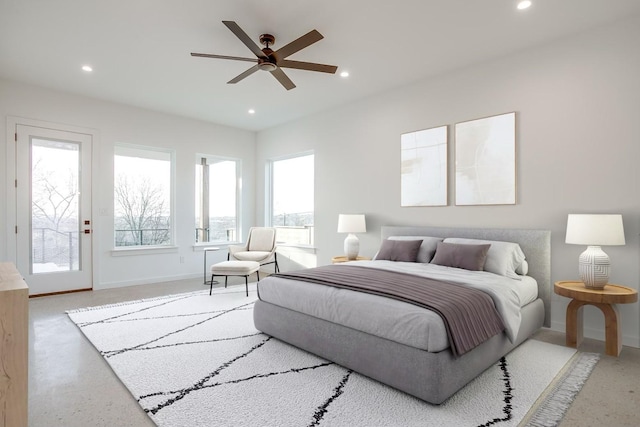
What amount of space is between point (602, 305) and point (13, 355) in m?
3.81

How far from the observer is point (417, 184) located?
14.4 ft

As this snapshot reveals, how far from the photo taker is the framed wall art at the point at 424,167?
4160 mm

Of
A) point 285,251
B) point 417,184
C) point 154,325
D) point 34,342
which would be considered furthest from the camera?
point 285,251

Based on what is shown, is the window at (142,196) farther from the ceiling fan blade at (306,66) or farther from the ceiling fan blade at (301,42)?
the ceiling fan blade at (301,42)

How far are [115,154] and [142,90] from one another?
132 centimetres

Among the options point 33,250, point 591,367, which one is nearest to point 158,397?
point 591,367

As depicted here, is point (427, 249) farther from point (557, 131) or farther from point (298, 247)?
point (298, 247)

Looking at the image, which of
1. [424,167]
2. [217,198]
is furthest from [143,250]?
[424,167]

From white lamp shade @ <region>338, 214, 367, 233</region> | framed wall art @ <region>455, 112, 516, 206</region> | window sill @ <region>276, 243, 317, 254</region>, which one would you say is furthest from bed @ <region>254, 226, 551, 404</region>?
window sill @ <region>276, 243, 317, 254</region>

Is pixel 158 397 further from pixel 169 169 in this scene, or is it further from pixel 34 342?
pixel 169 169

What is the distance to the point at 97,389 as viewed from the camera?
2.19 metres

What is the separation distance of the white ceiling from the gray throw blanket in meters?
2.24

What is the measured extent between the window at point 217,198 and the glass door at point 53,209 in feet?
5.89

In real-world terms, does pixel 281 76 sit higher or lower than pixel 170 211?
higher
